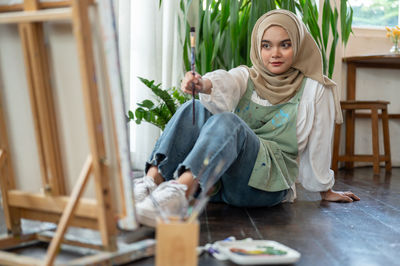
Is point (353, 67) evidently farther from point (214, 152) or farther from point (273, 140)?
point (214, 152)

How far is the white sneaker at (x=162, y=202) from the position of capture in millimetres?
1406

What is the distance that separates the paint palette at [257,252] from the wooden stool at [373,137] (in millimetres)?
2629

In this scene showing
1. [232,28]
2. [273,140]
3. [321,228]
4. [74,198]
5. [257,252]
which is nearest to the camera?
[74,198]

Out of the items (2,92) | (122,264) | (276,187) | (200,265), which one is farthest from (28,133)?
(276,187)

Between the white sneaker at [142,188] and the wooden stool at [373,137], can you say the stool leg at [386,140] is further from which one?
the white sneaker at [142,188]

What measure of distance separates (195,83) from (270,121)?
0.52 metres

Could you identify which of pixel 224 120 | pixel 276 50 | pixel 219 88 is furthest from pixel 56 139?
pixel 276 50

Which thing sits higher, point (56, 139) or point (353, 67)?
point (56, 139)

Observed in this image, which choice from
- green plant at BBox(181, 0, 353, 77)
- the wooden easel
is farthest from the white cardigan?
the wooden easel

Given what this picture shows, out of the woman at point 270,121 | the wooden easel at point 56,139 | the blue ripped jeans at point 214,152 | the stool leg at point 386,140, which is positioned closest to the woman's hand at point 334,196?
the woman at point 270,121

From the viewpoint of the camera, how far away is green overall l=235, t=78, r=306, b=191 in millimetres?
1876

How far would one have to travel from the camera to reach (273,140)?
6.68ft

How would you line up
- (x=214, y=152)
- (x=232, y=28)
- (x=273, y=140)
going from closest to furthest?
(x=214, y=152) < (x=273, y=140) < (x=232, y=28)

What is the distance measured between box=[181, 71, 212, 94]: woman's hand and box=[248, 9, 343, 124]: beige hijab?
1.14 ft
